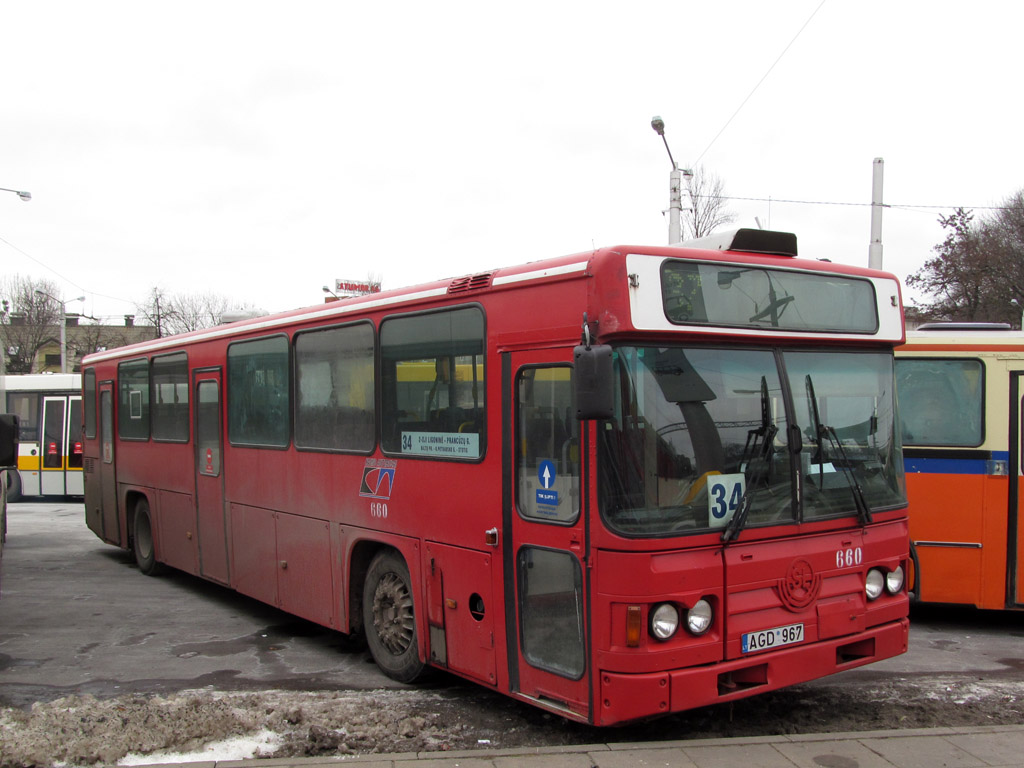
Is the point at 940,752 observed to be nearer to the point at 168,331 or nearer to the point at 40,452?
the point at 40,452

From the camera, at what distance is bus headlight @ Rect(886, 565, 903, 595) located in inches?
232

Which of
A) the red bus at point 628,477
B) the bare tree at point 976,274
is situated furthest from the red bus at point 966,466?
the bare tree at point 976,274

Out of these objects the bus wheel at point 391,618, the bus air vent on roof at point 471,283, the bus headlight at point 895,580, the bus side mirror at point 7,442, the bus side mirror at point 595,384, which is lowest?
the bus wheel at point 391,618

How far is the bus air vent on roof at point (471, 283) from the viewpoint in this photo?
6020 mm

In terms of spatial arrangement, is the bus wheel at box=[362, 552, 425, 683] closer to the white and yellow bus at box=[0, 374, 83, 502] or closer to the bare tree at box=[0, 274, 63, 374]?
the white and yellow bus at box=[0, 374, 83, 502]

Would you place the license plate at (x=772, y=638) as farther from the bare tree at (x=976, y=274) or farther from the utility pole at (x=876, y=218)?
the bare tree at (x=976, y=274)

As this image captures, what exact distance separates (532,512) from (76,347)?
6465cm

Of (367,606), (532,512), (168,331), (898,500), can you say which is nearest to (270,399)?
(367,606)

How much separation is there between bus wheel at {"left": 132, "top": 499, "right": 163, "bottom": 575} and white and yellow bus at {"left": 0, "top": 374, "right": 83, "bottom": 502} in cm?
1044

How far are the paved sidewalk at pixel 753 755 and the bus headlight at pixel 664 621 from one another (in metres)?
0.71

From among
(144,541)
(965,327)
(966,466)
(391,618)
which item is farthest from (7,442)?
(965,327)

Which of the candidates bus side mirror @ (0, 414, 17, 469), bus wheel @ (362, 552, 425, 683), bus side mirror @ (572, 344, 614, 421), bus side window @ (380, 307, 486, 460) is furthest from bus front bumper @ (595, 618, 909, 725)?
bus side mirror @ (0, 414, 17, 469)

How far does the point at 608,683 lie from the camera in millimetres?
4883

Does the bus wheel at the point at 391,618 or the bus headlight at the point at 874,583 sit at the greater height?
the bus headlight at the point at 874,583
